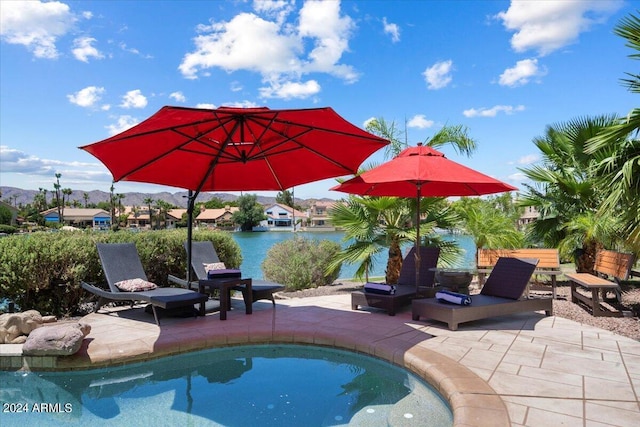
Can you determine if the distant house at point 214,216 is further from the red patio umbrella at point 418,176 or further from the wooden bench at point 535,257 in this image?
the red patio umbrella at point 418,176

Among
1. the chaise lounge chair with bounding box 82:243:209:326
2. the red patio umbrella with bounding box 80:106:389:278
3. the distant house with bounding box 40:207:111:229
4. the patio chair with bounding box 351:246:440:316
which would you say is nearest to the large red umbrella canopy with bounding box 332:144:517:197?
the red patio umbrella with bounding box 80:106:389:278

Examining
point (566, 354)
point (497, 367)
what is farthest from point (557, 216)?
point (497, 367)

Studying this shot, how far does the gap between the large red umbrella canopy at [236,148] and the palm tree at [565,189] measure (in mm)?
5591

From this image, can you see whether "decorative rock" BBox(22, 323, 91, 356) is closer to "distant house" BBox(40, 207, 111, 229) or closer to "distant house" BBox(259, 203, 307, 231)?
"distant house" BBox(259, 203, 307, 231)

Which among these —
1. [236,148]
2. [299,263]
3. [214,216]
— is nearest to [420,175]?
[236,148]

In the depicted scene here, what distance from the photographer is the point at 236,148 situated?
6.23m

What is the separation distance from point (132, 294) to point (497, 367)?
15.4ft

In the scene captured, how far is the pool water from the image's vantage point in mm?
3326

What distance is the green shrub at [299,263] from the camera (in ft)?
36.2

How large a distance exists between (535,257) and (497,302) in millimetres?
2928

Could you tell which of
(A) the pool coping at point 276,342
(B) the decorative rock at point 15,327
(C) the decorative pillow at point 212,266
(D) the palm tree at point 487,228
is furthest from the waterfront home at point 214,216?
(B) the decorative rock at point 15,327

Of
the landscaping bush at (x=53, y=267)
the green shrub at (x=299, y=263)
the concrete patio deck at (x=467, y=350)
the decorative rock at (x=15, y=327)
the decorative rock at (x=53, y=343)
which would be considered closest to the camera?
the concrete patio deck at (x=467, y=350)

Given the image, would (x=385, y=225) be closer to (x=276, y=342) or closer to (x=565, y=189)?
(x=565, y=189)

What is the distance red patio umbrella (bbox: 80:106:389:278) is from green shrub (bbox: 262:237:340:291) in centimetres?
415
